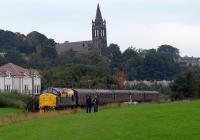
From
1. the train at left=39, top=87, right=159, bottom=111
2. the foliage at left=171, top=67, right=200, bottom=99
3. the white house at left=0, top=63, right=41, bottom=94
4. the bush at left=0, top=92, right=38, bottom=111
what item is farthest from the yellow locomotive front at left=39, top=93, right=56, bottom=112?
the white house at left=0, top=63, right=41, bottom=94

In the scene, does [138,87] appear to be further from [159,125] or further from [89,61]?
[159,125]

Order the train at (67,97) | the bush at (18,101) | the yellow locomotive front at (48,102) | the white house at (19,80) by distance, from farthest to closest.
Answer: the white house at (19,80) → the bush at (18,101) → the train at (67,97) → the yellow locomotive front at (48,102)

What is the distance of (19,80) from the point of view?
343ft

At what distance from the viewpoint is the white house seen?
3991 inches

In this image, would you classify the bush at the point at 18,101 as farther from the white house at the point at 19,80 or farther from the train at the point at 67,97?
the white house at the point at 19,80

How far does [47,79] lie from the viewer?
119 meters

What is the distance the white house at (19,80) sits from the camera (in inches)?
3991

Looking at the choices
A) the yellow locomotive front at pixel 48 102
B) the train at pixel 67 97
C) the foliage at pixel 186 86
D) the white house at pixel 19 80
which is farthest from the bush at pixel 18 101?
the foliage at pixel 186 86

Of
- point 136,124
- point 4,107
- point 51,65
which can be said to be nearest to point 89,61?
point 51,65

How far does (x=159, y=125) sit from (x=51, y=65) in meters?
147

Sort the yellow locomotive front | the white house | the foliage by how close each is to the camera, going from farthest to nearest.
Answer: the white house → the foliage → the yellow locomotive front

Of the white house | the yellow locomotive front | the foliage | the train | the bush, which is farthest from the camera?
the white house

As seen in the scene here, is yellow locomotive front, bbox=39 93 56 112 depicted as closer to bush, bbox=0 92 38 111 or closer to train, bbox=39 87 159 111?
train, bbox=39 87 159 111

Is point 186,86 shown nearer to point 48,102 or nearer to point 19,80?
point 19,80
